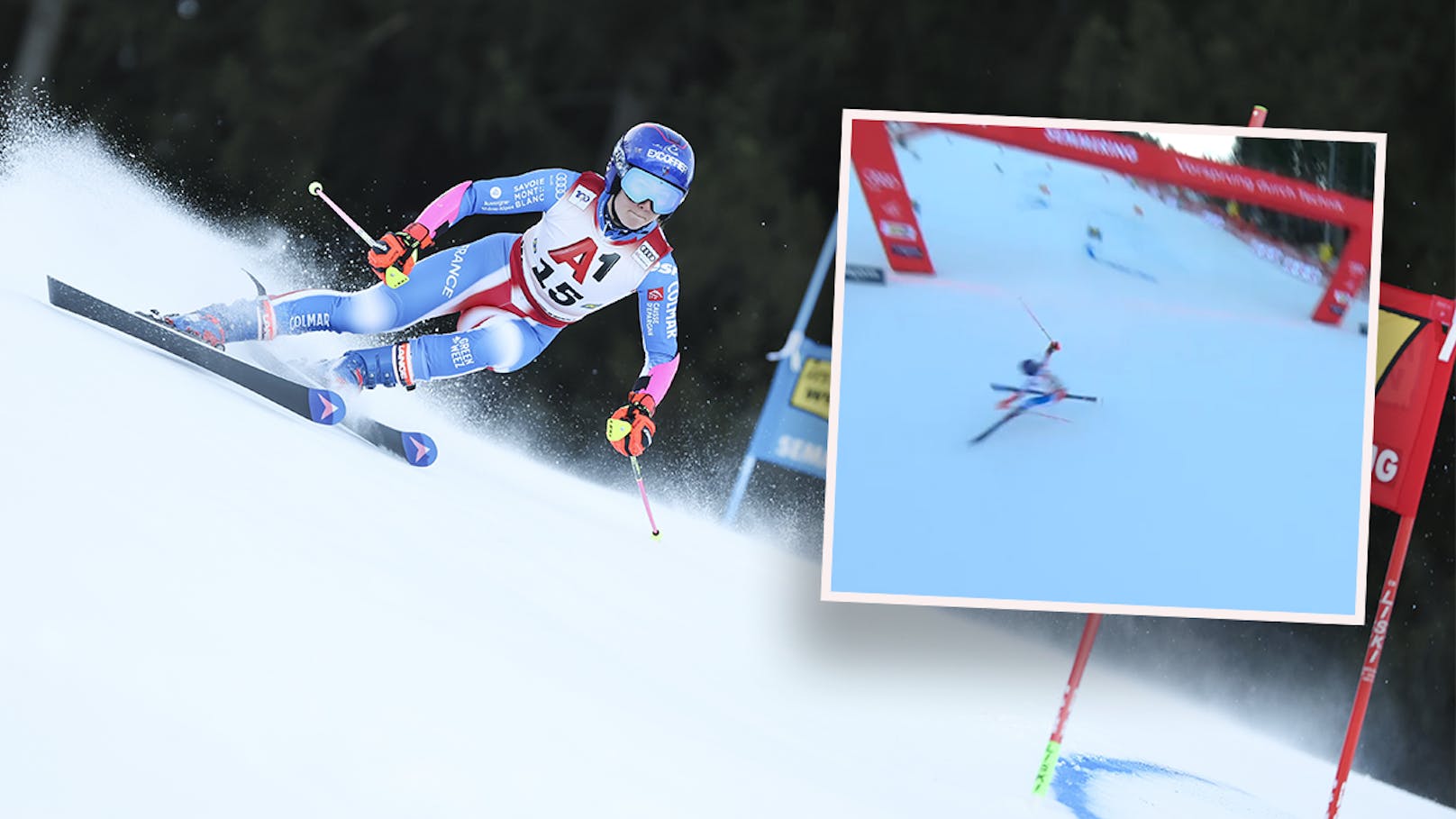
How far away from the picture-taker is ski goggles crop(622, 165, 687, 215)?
2.94 metres

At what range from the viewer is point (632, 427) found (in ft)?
10.0

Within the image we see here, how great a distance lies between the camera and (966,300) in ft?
10.2

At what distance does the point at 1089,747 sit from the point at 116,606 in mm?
2269

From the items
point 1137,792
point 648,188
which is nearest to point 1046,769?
point 1137,792

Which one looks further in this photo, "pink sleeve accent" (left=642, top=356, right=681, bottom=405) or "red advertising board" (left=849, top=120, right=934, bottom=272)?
"pink sleeve accent" (left=642, top=356, right=681, bottom=405)

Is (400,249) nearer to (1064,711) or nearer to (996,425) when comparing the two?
(996,425)

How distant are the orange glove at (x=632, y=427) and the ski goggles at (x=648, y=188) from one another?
16.3 inches

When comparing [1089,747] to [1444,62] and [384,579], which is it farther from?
[1444,62]

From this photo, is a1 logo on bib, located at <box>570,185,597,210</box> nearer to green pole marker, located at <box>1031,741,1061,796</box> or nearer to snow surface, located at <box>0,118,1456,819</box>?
snow surface, located at <box>0,118,1456,819</box>

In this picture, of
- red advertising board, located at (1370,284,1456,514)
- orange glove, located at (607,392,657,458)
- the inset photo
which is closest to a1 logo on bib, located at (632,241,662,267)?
orange glove, located at (607,392,657,458)

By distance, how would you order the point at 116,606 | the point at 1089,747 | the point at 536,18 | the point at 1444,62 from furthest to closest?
the point at 536,18
the point at 1444,62
the point at 1089,747
the point at 116,606

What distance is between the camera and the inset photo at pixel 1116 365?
306 cm

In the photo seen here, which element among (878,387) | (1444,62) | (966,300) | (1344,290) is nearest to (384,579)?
(878,387)

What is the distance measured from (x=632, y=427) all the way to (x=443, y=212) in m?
0.58
